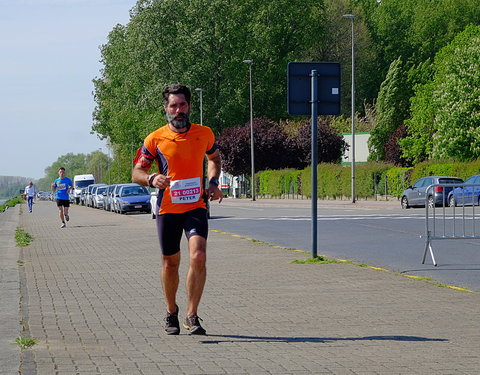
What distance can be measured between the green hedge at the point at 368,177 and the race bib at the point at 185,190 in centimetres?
3750

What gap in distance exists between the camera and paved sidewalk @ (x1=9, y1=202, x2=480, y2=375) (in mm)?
7074

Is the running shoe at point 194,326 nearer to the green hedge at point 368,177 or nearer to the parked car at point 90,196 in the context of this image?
the green hedge at point 368,177

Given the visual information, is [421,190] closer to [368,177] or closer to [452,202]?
[368,177]

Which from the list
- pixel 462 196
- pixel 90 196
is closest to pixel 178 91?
pixel 462 196

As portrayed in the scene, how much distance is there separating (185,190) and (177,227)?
1.21ft

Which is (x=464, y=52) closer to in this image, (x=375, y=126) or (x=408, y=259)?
(x=375, y=126)

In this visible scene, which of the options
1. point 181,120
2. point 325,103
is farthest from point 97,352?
point 325,103

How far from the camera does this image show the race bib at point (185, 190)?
8.41 metres

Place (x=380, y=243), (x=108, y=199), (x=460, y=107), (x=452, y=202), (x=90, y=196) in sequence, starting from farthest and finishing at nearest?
1. (x=90, y=196)
2. (x=460, y=107)
3. (x=108, y=199)
4. (x=380, y=243)
5. (x=452, y=202)

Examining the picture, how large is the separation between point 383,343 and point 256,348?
3.38 feet

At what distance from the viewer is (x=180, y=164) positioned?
8.47 m

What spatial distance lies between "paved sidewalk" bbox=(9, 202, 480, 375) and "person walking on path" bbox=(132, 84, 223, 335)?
1.18 feet

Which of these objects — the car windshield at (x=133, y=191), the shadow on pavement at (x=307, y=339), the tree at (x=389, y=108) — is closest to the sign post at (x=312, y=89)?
the shadow on pavement at (x=307, y=339)

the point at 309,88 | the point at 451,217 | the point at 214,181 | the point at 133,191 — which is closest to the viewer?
the point at 214,181
